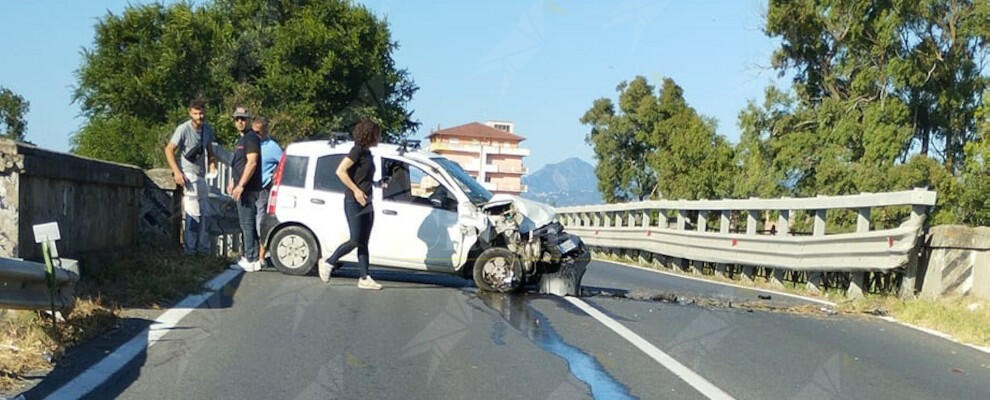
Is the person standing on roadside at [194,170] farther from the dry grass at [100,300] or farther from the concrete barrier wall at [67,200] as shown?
the concrete barrier wall at [67,200]

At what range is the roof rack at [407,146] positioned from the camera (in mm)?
11073

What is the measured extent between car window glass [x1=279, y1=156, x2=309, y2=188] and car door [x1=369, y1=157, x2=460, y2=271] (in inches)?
40.6

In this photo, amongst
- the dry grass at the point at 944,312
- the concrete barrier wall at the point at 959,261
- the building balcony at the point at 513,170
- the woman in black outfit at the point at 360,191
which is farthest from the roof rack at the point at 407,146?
the building balcony at the point at 513,170

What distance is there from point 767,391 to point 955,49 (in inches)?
1536

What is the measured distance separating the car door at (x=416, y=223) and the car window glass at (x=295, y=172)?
3.38ft

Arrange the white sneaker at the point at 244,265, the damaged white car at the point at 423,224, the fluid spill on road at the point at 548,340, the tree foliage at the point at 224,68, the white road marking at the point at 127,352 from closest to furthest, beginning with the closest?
the white road marking at the point at 127,352 < the fluid spill on road at the point at 548,340 < the damaged white car at the point at 423,224 < the white sneaker at the point at 244,265 < the tree foliage at the point at 224,68

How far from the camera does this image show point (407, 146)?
36.8 feet

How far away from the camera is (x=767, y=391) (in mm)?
6039

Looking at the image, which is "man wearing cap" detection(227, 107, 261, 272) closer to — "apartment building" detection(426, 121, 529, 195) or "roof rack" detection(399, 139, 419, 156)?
"roof rack" detection(399, 139, 419, 156)

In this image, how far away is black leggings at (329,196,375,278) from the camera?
32.1ft

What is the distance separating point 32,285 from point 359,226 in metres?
4.30

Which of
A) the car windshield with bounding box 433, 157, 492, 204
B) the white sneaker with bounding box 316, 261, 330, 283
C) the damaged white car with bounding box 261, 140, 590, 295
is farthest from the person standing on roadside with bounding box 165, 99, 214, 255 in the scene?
the car windshield with bounding box 433, 157, 492, 204

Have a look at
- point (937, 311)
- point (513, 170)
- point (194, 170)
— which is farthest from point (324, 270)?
point (513, 170)

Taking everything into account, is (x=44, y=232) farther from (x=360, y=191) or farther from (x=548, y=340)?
(x=360, y=191)
